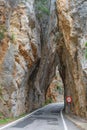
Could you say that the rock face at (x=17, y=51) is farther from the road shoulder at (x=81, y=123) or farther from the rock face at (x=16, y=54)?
the road shoulder at (x=81, y=123)

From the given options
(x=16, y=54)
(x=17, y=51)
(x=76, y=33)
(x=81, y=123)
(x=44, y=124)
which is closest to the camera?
(x=44, y=124)

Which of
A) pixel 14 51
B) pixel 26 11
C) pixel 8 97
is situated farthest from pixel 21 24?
pixel 8 97

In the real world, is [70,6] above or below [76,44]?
above

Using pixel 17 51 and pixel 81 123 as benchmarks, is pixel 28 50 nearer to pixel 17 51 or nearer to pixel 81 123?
pixel 17 51

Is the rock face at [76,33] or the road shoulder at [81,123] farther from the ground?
the rock face at [76,33]

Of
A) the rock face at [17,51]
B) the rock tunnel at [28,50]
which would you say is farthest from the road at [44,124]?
the rock face at [17,51]

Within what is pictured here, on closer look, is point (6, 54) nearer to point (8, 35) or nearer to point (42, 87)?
point (8, 35)

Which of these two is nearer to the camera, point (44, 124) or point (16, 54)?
point (44, 124)

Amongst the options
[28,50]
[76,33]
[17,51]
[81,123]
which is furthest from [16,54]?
[81,123]

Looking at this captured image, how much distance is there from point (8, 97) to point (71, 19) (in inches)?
377

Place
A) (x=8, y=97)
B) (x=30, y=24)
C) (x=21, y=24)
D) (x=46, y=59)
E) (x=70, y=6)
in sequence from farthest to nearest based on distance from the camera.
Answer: (x=46, y=59), (x=30, y=24), (x=21, y=24), (x=70, y=6), (x=8, y=97)

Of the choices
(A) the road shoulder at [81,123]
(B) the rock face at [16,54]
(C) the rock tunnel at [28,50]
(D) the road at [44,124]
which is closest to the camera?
(D) the road at [44,124]

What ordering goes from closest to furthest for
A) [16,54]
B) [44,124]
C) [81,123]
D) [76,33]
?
[44,124]
[81,123]
[76,33]
[16,54]

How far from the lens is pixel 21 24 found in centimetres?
3297
